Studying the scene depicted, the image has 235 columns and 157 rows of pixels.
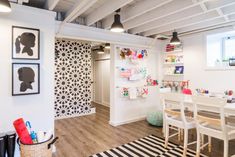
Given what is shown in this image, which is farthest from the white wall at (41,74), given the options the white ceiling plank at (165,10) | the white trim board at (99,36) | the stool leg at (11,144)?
the white ceiling plank at (165,10)

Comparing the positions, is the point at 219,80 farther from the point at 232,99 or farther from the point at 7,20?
the point at 7,20

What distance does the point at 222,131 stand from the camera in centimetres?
217

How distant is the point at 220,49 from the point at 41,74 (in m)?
3.89

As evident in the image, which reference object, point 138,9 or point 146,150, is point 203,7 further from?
point 146,150

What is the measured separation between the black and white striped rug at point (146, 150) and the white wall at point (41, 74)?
112 centimetres

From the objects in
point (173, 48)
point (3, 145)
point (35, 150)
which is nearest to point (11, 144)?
point (3, 145)

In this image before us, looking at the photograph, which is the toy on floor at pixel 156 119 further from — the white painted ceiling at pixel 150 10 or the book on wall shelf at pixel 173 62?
the white painted ceiling at pixel 150 10

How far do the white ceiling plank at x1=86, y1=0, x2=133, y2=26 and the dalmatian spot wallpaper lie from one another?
1671mm

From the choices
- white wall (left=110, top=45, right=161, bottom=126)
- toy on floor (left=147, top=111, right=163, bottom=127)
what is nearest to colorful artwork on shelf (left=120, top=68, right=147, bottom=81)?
white wall (left=110, top=45, right=161, bottom=126)

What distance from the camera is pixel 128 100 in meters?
4.28

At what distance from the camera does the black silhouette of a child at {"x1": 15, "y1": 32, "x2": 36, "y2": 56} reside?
2350mm

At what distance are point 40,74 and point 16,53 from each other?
17.3 inches

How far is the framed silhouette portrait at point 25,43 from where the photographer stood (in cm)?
233

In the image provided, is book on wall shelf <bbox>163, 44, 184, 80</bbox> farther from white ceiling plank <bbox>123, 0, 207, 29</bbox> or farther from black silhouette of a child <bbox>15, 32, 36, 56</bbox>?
black silhouette of a child <bbox>15, 32, 36, 56</bbox>
